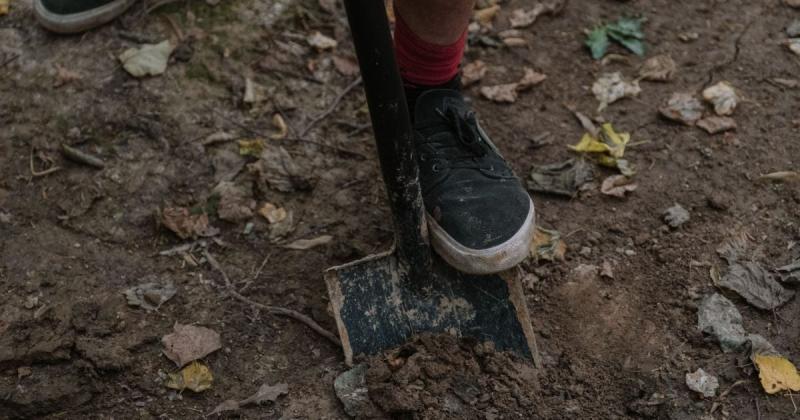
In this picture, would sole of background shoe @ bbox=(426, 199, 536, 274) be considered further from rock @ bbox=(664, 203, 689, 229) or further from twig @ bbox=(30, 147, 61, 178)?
twig @ bbox=(30, 147, 61, 178)

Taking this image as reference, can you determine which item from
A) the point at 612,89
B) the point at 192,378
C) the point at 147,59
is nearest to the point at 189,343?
the point at 192,378

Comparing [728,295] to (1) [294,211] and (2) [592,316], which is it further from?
(1) [294,211]

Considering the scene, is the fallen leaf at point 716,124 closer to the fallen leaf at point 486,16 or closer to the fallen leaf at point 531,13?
the fallen leaf at point 531,13

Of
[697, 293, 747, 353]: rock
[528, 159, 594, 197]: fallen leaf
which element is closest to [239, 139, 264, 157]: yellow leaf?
[528, 159, 594, 197]: fallen leaf

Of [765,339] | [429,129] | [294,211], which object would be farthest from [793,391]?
[294,211]

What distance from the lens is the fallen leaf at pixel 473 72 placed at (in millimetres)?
2965

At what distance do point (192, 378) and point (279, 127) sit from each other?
105 centimetres

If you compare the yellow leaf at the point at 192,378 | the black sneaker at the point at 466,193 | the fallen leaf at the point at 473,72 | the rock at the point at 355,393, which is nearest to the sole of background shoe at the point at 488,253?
the black sneaker at the point at 466,193

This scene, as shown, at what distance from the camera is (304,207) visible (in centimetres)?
253

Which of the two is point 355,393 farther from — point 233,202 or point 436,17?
point 436,17

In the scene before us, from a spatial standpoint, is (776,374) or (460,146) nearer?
(776,374)

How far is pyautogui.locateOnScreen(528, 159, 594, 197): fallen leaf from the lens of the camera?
252 centimetres

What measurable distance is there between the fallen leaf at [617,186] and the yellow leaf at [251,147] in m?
1.17

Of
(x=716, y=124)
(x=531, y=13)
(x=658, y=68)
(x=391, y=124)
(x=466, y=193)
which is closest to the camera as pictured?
(x=391, y=124)
